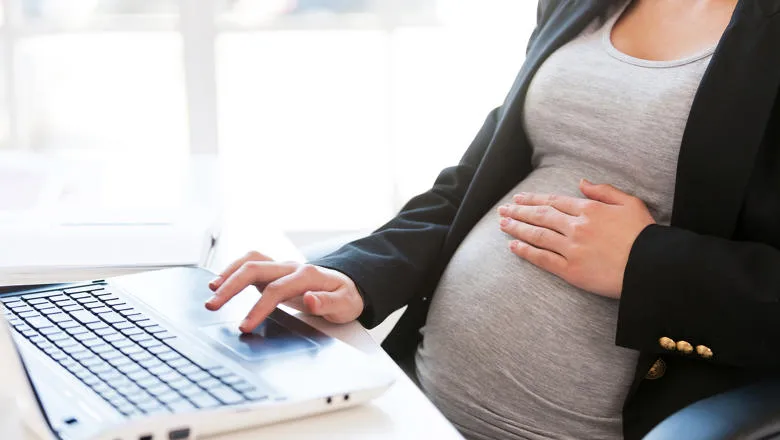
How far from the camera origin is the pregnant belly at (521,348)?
96cm

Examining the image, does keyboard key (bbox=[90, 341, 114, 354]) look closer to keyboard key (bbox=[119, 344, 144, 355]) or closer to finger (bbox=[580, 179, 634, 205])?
keyboard key (bbox=[119, 344, 144, 355])

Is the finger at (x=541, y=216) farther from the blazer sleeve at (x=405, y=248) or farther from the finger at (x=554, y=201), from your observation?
the blazer sleeve at (x=405, y=248)

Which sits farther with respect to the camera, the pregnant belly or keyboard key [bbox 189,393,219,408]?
the pregnant belly

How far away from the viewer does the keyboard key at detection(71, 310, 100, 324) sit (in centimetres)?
76

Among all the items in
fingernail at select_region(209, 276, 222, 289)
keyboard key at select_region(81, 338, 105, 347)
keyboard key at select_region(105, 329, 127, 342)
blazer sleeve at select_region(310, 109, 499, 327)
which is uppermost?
keyboard key at select_region(81, 338, 105, 347)

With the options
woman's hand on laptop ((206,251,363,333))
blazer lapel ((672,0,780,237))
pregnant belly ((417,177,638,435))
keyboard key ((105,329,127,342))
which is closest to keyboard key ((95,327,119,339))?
keyboard key ((105,329,127,342))

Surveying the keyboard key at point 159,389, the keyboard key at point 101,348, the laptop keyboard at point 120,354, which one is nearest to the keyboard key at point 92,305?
the laptop keyboard at point 120,354

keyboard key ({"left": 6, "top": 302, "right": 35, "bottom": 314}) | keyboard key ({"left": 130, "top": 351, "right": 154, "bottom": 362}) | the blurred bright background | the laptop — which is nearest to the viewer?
the laptop

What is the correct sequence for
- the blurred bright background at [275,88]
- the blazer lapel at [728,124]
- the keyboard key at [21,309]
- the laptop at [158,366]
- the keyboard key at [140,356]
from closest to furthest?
the laptop at [158,366]
the keyboard key at [140,356]
the keyboard key at [21,309]
the blazer lapel at [728,124]
the blurred bright background at [275,88]

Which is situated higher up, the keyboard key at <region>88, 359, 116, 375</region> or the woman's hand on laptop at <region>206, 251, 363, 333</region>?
the keyboard key at <region>88, 359, 116, 375</region>

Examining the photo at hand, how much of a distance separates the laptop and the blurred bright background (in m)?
1.48

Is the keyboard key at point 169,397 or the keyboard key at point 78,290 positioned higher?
the keyboard key at point 169,397

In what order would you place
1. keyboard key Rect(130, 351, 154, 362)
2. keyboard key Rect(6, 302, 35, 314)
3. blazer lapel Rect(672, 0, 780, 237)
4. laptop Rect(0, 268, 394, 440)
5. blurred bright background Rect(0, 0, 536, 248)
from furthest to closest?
blurred bright background Rect(0, 0, 536, 248), blazer lapel Rect(672, 0, 780, 237), keyboard key Rect(6, 302, 35, 314), keyboard key Rect(130, 351, 154, 362), laptop Rect(0, 268, 394, 440)

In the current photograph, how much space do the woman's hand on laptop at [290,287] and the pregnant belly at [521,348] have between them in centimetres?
16
